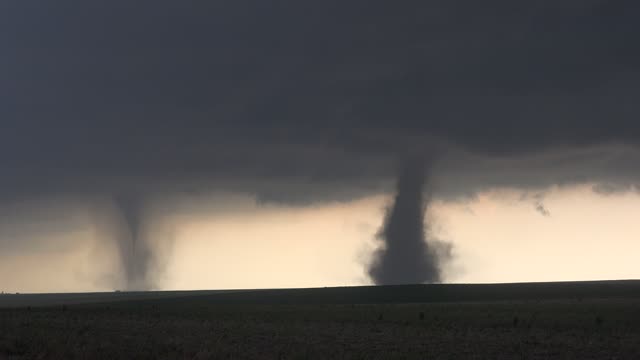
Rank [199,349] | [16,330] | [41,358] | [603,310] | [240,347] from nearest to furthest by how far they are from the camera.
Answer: [41,358] < [199,349] < [240,347] < [16,330] < [603,310]

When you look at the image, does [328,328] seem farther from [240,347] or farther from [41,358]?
[41,358]

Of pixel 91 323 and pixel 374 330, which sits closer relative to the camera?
pixel 374 330

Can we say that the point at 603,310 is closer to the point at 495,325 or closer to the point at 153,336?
the point at 495,325

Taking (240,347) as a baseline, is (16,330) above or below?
above

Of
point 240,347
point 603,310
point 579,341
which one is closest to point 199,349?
point 240,347

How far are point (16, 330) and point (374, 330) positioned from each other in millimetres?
22744

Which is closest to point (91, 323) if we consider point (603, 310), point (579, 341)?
point (579, 341)

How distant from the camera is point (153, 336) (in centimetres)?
4797

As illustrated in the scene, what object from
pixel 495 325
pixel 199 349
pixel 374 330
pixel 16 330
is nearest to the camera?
pixel 199 349

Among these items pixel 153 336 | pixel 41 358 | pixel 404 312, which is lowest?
pixel 41 358

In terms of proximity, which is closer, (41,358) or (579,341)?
(41,358)

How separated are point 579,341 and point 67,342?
91.1ft

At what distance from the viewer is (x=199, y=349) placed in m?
39.4

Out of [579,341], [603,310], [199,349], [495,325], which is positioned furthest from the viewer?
[603,310]
